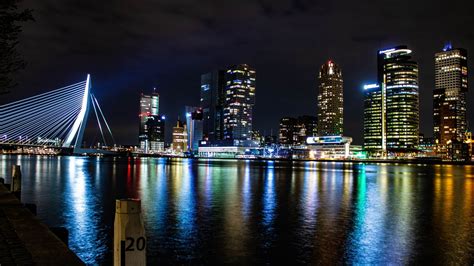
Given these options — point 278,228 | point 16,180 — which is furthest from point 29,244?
point 278,228

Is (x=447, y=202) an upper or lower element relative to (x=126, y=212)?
lower

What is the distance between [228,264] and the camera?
13898 mm

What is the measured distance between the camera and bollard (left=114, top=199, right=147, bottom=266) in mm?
4508

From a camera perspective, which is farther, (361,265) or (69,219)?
(69,219)

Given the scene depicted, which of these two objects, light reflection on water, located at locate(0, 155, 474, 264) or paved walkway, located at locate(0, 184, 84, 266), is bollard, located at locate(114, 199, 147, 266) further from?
light reflection on water, located at locate(0, 155, 474, 264)

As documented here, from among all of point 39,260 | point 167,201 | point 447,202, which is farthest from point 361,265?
point 447,202

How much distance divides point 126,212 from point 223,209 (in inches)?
907

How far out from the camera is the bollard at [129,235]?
177 inches

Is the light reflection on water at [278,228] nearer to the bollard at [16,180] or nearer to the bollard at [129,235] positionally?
the bollard at [16,180]

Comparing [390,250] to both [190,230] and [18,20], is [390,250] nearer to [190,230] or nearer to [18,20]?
[190,230]

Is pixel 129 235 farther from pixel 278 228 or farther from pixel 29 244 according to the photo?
pixel 278 228

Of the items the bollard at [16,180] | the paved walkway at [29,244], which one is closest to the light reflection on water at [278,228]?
the bollard at [16,180]

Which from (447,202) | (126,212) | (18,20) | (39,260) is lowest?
(447,202)

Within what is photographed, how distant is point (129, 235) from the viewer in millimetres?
4531
